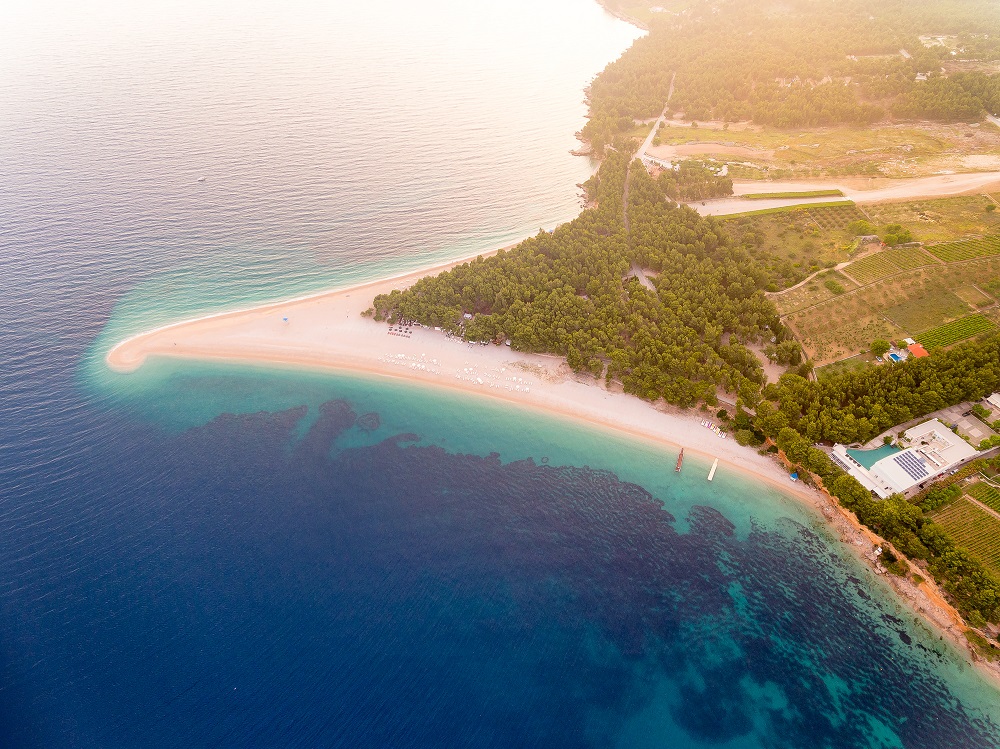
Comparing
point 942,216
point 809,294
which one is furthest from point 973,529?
point 942,216

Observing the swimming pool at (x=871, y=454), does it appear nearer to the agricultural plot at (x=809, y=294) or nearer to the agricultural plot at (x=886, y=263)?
the agricultural plot at (x=809, y=294)

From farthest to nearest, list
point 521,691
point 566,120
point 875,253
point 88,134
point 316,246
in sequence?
point 566,120 < point 88,134 < point 316,246 < point 875,253 < point 521,691

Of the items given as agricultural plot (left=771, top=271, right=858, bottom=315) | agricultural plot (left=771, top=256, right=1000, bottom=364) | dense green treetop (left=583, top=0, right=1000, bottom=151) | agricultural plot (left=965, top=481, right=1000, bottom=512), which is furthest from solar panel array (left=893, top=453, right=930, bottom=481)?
dense green treetop (left=583, top=0, right=1000, bottom=151)

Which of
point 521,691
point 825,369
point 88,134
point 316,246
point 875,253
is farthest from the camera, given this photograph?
point 88,134

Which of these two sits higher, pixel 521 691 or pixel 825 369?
pixel 825 369

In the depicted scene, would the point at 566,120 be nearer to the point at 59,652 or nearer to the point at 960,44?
the point at 960,44

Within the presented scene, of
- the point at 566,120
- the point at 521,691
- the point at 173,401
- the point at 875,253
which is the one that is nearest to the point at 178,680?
the point at 521,691

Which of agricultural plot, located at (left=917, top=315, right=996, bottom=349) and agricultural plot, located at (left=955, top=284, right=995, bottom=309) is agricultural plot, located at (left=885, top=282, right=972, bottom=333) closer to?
agricultural plot, located at (left=955, top=284, right=995, bottom=309)

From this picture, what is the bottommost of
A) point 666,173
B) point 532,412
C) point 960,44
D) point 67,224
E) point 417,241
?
point 532,412

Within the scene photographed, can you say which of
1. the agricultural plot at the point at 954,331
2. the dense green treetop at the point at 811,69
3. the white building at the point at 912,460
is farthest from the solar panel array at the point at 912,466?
the dense green treetop at the point at 811,69
